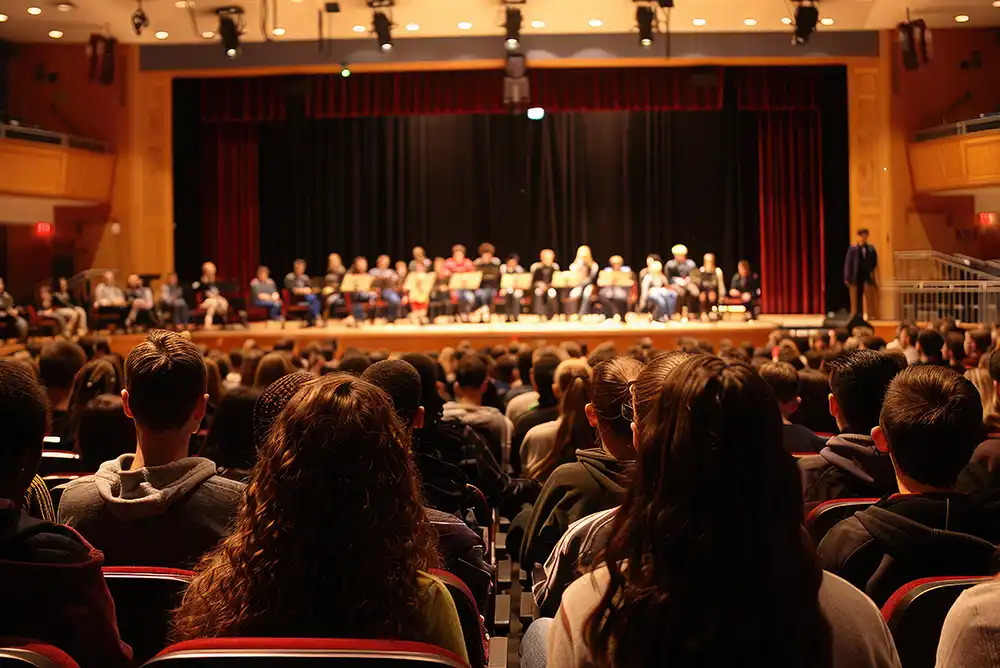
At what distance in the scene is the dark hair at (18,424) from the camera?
1744mm

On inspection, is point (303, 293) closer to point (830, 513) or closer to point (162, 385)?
point (162, 385)

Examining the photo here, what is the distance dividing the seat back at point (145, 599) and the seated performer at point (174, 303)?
41.3 feet

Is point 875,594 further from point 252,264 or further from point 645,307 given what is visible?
point 252,264

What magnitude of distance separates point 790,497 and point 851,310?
1427 centimetres

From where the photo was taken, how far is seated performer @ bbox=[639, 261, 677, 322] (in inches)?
565

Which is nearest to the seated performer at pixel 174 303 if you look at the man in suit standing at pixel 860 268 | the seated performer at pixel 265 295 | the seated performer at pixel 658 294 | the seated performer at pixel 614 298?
the seated performer at pixel 265 295

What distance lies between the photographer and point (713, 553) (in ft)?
4.35

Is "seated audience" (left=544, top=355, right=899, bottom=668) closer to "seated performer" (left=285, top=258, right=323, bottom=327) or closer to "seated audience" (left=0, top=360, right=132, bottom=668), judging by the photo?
"seated audience" (left=0, top=360, right=132, bottom=668)

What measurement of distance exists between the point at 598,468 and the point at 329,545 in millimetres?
1033

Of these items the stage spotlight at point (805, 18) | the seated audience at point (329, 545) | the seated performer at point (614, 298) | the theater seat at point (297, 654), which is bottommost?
the theater seat at point (297, 654)

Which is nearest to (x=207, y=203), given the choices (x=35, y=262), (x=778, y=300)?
(x=35, y=262)

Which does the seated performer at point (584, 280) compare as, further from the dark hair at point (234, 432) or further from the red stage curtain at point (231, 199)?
the dark hair at point (234, 432)

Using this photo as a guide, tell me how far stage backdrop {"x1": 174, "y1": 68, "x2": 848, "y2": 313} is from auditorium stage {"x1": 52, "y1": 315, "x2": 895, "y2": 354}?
10.9 feet

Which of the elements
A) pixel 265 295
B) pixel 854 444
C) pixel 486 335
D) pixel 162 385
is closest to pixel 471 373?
pixel 854 444
